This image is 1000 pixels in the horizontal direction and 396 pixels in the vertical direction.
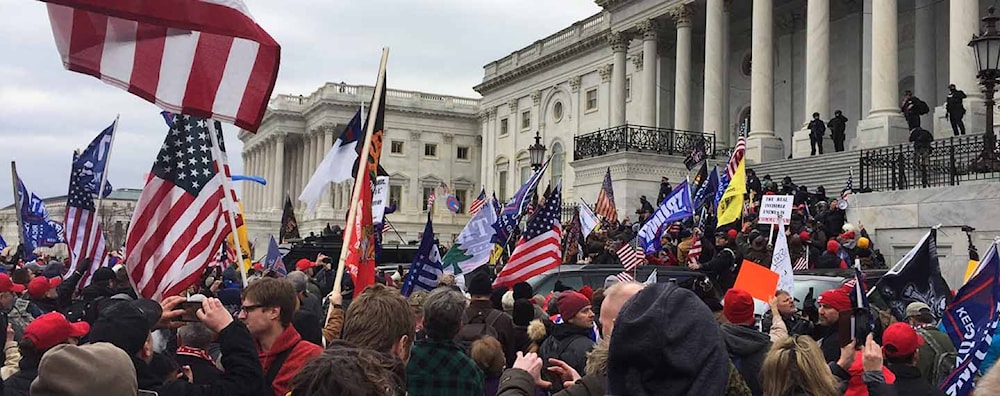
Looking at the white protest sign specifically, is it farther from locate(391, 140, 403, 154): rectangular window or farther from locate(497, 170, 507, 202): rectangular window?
locate(391, 140, 403, 154): rectangular window

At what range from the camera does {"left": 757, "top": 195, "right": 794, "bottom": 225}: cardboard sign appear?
14.4 m

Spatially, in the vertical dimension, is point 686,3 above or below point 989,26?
above

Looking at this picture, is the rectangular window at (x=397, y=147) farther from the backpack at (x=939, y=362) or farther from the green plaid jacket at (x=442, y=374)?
the green plaid jacket at (x=442, y=374)

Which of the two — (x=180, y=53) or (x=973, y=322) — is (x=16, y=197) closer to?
(x=180, y=53)

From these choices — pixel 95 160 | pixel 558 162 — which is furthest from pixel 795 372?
pixel 558 162

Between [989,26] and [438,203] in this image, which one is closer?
[989,26]

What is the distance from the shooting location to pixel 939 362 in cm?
604

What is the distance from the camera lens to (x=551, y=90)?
175ft

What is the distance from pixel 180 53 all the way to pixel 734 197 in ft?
41.0

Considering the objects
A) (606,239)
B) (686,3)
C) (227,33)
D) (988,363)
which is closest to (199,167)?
(227,33)

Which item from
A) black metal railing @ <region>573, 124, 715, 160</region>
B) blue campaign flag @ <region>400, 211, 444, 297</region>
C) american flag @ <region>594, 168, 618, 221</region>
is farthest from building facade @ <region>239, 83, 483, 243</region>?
blue campaign flag @ <region>400, 211, 444, 297</region>

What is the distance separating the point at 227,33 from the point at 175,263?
1868 mm

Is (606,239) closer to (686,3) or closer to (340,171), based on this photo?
(340,171)

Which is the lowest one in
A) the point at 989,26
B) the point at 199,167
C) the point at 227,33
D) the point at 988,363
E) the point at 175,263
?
the point at 988,363
